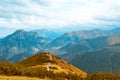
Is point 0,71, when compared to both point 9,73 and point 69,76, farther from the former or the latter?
point 69,76

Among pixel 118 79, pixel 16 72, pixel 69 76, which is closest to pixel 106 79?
pixel 118 79

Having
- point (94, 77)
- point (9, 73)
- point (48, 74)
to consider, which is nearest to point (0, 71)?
point (9, 73)

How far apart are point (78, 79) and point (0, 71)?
91.4 ft

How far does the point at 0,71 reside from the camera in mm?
94875

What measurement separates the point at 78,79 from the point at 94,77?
20.1ft

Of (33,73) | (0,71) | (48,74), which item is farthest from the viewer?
(48,74)

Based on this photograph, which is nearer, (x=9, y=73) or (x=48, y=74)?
(x=9, y=73)

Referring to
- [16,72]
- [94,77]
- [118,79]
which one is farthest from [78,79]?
[16,72]

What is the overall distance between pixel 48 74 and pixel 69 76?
1023cm

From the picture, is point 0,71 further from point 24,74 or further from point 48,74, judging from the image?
point 48,74

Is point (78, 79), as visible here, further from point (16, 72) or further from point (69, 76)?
point (16, 72)

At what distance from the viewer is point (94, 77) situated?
102812mm

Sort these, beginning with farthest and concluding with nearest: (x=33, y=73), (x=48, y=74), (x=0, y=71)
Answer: (x=48, y=74), (x=33, y=73), (x=0, y=71)

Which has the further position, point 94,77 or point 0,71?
point 94,77
